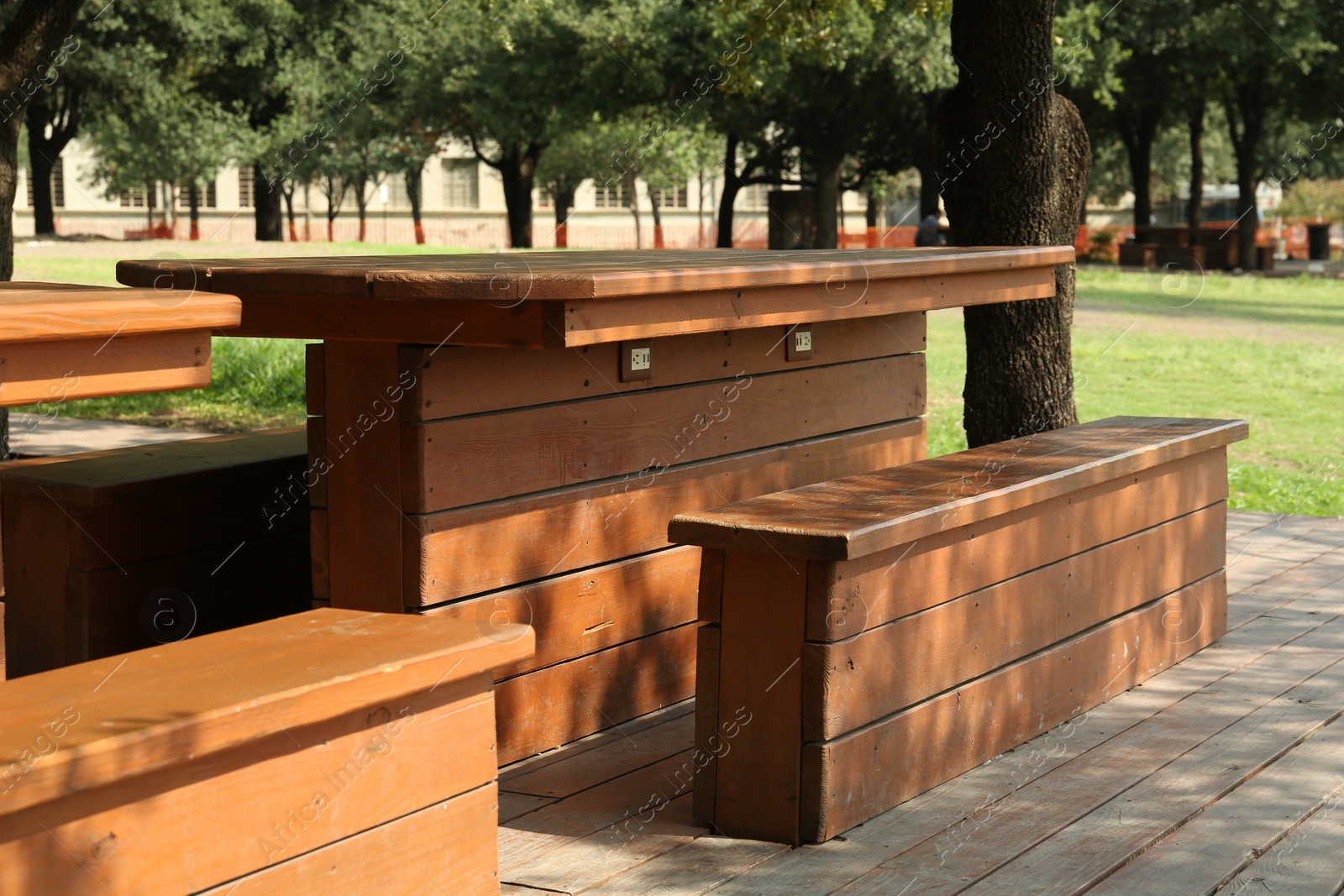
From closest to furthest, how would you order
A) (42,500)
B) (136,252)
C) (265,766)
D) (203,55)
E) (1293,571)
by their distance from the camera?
(265,766), (42,500), (1293,571), (136,252), (203,55)

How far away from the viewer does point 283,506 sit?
16.8ft

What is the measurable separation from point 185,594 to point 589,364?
60.8 inches

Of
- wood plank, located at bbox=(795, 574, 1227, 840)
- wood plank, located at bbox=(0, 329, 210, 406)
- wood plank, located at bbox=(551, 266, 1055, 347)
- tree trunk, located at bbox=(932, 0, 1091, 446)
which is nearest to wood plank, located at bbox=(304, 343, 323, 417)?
wood plank, located at bbox=(551, 266, 1055, 347)

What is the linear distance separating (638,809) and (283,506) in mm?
1826

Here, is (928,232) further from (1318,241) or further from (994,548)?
(994,548)

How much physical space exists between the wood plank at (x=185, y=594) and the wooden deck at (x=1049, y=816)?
3.99 feet

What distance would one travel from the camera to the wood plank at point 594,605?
4387 mm

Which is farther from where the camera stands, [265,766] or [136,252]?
[136,252]

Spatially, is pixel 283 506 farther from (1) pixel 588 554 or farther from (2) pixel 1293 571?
(2) pixel 1293 571

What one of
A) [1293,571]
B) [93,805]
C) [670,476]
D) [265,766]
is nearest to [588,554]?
[670,476]

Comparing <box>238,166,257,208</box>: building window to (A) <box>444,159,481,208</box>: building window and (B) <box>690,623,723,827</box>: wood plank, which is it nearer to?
(A) <box>444,159,481,208</box>: building window

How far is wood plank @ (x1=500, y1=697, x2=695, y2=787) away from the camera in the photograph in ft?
14.5

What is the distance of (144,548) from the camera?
472 cm

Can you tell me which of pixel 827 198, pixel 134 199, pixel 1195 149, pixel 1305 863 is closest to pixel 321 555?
pixel 1305 863
